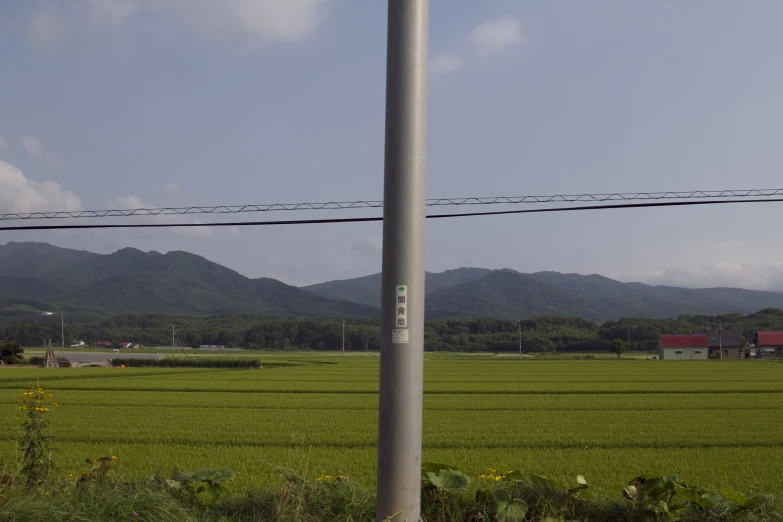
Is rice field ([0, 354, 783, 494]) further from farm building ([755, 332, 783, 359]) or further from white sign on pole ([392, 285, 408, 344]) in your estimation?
farm building ([755, 332, 783, 359])

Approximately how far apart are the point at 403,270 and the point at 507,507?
1.86 metres

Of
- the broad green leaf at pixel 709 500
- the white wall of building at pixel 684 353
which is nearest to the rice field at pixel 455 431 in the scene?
the broad green leaf at pixel 709 500

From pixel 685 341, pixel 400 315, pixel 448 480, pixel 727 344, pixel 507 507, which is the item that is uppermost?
pixel 400 315

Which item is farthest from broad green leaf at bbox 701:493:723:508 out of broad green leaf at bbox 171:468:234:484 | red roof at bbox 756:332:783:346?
red roof at bbox 756:332:783:346

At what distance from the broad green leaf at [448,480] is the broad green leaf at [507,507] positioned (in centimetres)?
26

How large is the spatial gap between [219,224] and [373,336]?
12078 centimetres

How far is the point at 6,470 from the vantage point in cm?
593

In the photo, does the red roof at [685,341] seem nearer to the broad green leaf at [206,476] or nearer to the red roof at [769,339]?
the red roof at [769,339]

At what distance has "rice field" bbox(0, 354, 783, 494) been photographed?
11156 mm

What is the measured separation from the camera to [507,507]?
4754mm

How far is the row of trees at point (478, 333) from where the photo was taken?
122625mm

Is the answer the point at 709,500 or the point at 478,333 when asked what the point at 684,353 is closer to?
the point at 478,333

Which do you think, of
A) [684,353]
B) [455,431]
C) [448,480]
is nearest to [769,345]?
[684,353]

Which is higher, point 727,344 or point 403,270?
point 403,270
